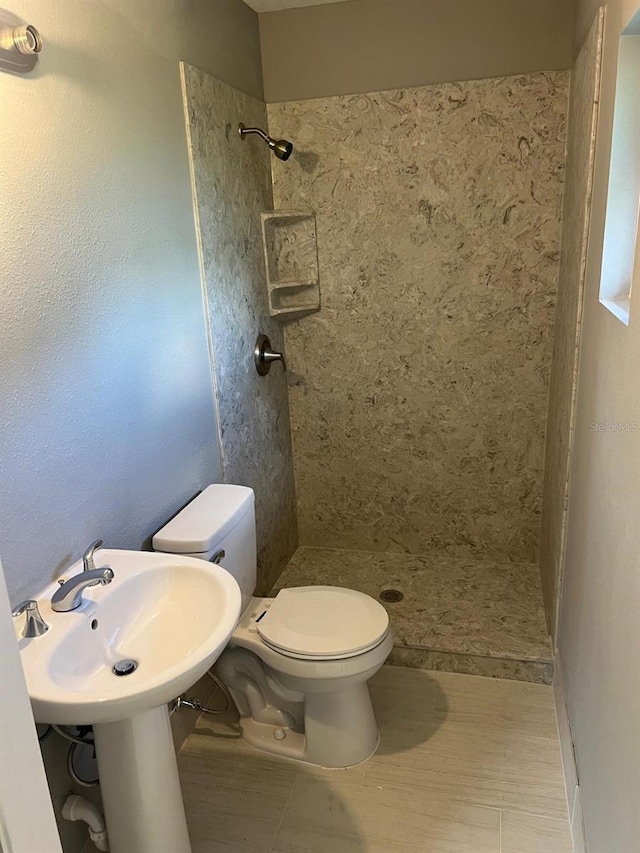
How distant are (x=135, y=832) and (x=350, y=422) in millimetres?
1859

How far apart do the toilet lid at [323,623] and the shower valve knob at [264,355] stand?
3.06 ft

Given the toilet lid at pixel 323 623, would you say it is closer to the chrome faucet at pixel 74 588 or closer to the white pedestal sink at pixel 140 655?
the white pedestal sink at pixel 140 655

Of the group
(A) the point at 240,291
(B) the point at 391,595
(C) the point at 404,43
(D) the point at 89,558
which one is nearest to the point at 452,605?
(B) the point at 391,595

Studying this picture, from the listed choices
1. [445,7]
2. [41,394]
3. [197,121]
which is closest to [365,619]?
[41,394]

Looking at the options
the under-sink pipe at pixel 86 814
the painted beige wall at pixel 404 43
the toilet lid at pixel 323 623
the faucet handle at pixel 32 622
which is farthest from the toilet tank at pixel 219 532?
the painted beige wall at pixel 404 43

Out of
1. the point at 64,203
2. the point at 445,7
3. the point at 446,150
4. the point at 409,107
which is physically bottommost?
the point at 64,203

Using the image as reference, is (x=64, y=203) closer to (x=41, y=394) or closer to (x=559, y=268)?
(x=41, y=394)

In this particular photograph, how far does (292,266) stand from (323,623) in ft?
5.05

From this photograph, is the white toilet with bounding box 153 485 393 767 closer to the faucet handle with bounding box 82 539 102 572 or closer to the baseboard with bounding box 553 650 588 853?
the faucet handle with bounding box 82 539 102 572

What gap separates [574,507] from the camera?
6.68ft

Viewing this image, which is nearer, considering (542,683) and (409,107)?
(542,683)

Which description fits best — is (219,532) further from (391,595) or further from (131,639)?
(391,595)

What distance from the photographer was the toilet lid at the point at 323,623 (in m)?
1.92

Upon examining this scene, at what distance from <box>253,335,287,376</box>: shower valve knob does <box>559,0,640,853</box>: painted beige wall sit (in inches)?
47.8
